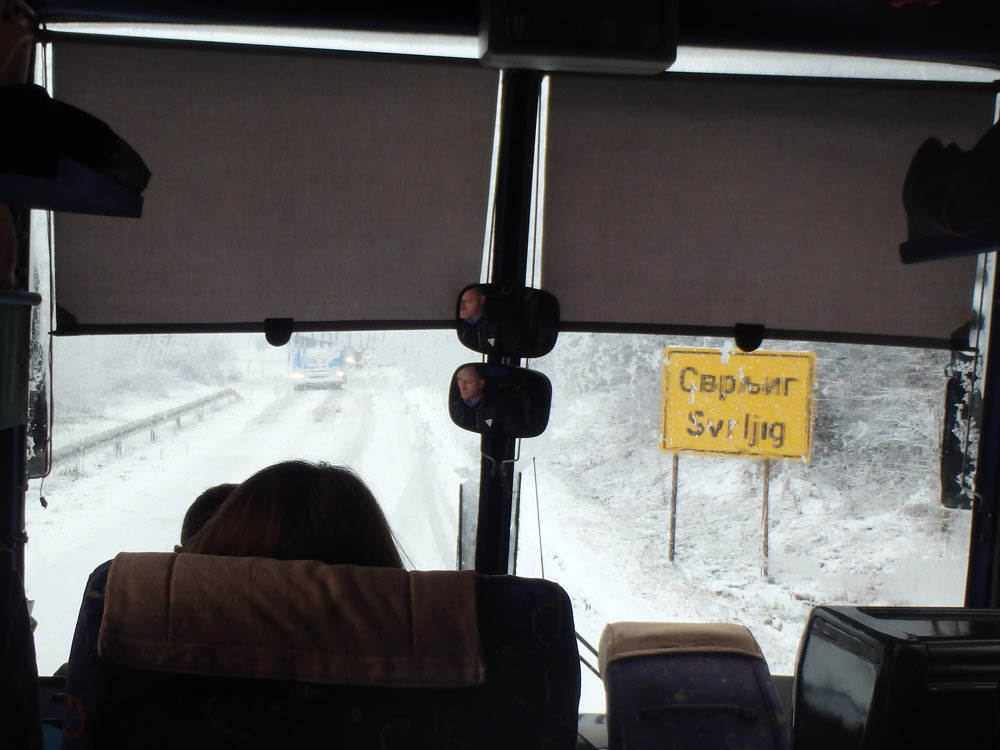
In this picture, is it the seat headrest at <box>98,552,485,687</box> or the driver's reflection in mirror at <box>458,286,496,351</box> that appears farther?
the driver's reflection in mirror at <box>458,286,496,351</box>

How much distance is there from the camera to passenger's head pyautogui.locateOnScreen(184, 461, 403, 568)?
45.7 inches

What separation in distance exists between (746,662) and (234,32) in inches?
93.3

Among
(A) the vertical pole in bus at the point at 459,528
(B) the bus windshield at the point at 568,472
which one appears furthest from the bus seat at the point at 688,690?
(A) the vertical pole in bus at the point at 459,528

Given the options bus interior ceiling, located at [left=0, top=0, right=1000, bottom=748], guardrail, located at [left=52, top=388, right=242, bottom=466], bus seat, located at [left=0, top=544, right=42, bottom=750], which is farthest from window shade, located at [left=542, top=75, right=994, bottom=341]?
bus seat, located at [left=0, top=544, right=42, bottom=750]

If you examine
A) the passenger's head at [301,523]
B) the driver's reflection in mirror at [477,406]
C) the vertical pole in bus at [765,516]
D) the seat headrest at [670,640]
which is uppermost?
the driver's reflection in mirror at [477,406]

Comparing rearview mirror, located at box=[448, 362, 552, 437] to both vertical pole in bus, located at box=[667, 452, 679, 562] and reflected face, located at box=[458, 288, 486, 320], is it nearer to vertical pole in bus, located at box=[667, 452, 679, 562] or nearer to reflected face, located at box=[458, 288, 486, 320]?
reflected face, located at box=[458, 288, 486, 320]

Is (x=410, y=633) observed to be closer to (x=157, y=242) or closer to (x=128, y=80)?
(x=157, y=242)

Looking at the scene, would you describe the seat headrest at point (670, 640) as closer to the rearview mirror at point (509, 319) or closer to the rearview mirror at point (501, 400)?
the rearview mirror at point (501, 400)

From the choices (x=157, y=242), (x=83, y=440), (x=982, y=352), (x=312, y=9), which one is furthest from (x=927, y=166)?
(x=83, y=440)

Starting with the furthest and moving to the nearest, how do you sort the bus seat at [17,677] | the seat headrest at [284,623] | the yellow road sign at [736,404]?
1. the yellow road sign at [736,404]
2. the bus seat at [17,677]
3. the seat headrest at [284,623]

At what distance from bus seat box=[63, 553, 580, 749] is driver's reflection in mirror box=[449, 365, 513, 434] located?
1.15 metres

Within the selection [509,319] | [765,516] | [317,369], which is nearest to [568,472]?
[509,319]

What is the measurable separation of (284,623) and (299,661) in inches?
2.1

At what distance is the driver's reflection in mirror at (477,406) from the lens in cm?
218
